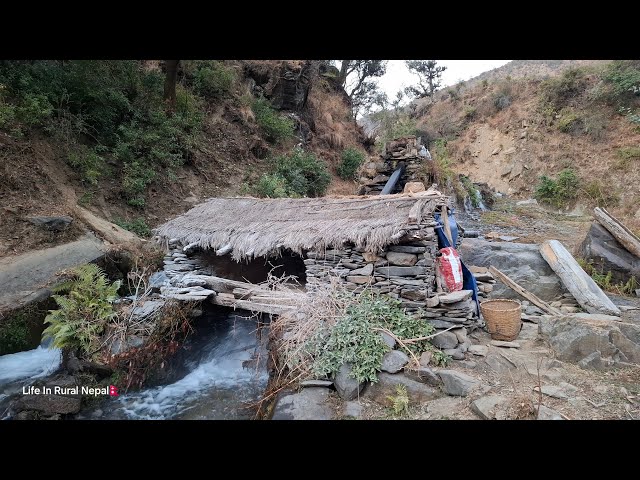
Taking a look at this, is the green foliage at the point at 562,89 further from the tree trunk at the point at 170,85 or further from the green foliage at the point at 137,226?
the green foliage at the point at 137,226

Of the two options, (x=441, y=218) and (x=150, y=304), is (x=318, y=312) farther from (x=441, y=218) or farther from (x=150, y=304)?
(x=150, y=304)

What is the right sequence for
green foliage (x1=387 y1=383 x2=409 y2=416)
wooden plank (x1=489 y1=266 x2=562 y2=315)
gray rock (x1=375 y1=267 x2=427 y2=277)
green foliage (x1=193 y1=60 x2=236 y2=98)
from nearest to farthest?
green foliage (x1=387 y1=383 x2=409 y2=416), gray rock (x1=375 y1=267 x2=427 y2=277), wooden plank (x1=489 y1=266 x2=562 y2=315), green foliage (x1=193 y1=60 x2=236 y2=98)

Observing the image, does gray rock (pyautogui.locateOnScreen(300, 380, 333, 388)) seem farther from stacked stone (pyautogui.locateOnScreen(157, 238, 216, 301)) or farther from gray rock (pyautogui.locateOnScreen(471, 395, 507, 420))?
stacked stone (pyautogui.locateOnScreen(157, 238, 216, 301))

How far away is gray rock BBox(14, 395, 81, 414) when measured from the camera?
15.8 feet

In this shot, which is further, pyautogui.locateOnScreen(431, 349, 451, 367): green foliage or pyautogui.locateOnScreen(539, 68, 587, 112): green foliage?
pyautogui.locateOnScreen(539, 68, 587, 112): green foliage

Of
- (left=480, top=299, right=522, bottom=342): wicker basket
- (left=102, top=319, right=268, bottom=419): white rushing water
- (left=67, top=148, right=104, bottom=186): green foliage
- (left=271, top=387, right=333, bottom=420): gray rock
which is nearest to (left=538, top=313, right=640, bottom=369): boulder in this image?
(left=480, top=299, right=522, bottom=342): wicker basket

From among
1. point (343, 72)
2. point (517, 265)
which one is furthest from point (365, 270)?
point (343, 72)

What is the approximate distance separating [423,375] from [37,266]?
750cm

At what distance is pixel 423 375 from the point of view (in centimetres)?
427

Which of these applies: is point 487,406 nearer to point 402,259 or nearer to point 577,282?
point 402,259

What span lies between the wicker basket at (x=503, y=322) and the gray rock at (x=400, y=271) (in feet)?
3.76

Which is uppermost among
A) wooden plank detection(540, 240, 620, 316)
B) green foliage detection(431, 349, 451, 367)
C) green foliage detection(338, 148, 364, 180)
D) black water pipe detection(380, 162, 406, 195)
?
green foliage detection(338, 148, 364, 180)

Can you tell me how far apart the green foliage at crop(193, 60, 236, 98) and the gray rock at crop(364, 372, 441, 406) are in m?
13.9

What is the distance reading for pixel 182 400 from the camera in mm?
5137
